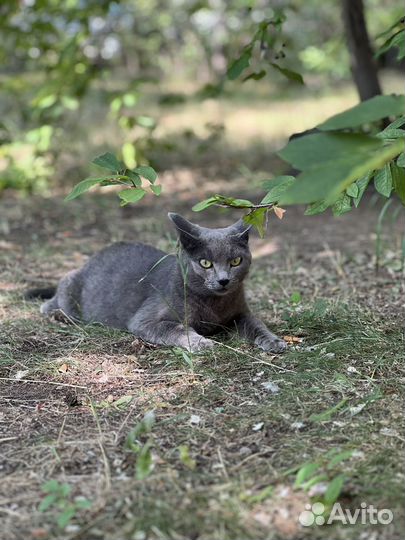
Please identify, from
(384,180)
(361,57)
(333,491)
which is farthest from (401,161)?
(361,57)

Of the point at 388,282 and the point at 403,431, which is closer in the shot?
the point at 403,431

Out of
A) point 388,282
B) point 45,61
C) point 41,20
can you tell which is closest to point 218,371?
point 388,282

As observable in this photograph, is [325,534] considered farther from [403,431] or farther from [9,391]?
[9,391]

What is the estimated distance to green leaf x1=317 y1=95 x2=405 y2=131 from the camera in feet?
6.06

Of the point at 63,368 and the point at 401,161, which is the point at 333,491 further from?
the point at 63,368

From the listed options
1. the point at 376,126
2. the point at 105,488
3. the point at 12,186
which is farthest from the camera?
A: the point at 12,186

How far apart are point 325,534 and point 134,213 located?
227 inches

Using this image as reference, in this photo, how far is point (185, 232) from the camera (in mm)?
3889

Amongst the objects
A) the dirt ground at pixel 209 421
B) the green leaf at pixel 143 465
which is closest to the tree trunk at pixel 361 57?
the dirt ground at pixel 209 421

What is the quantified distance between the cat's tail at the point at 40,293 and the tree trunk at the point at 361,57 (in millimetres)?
4029

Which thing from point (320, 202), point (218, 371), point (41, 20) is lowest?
point (218, 371)

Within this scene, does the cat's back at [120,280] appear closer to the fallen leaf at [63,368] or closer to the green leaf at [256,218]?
the fallen leaf at [63,368]

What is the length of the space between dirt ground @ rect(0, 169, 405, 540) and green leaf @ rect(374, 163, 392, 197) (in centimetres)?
83

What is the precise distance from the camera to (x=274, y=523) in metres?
2.22
